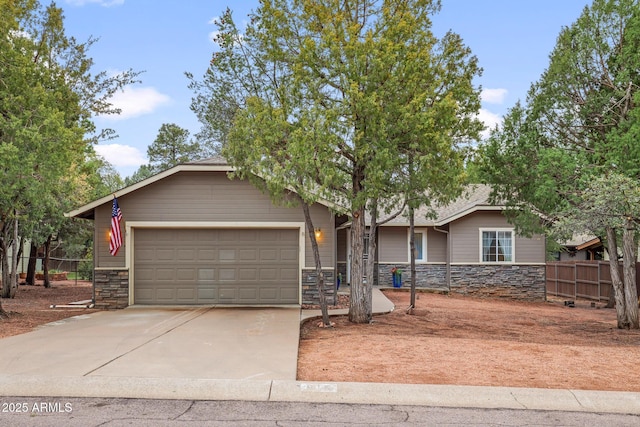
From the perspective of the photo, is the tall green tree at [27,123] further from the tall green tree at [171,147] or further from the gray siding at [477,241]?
the tall green tree at [171,147]

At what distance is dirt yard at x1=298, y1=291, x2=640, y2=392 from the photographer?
725 centimetres

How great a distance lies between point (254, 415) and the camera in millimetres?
5613

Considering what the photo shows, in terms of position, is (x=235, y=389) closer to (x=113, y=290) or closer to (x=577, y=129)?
(x=113, y=290)

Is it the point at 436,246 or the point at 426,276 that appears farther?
the point at 436,246

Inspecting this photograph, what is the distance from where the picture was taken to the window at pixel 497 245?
22.7m

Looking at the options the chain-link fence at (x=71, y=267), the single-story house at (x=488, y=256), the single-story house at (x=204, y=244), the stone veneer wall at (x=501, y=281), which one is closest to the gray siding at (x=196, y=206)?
the single-story house at (x=204, y=244)

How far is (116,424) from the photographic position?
17.3 ft

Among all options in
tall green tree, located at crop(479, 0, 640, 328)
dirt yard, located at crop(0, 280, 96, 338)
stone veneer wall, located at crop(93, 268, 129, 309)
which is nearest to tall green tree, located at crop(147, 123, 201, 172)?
dirt yard, located at crop(0, 280, 96, 338)

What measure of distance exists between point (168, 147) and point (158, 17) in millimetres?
33943

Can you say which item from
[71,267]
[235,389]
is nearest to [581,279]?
[235,389]

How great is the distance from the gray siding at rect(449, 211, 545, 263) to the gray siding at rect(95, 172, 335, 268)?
9.22 metres

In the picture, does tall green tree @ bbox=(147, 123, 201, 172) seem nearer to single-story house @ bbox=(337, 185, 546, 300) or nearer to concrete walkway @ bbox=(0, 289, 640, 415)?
single-story house @ bbox=(337, 185, 546, 300)

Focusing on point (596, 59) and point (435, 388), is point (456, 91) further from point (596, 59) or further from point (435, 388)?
point (435, 388)

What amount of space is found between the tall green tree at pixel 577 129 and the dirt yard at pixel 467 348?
243cm
